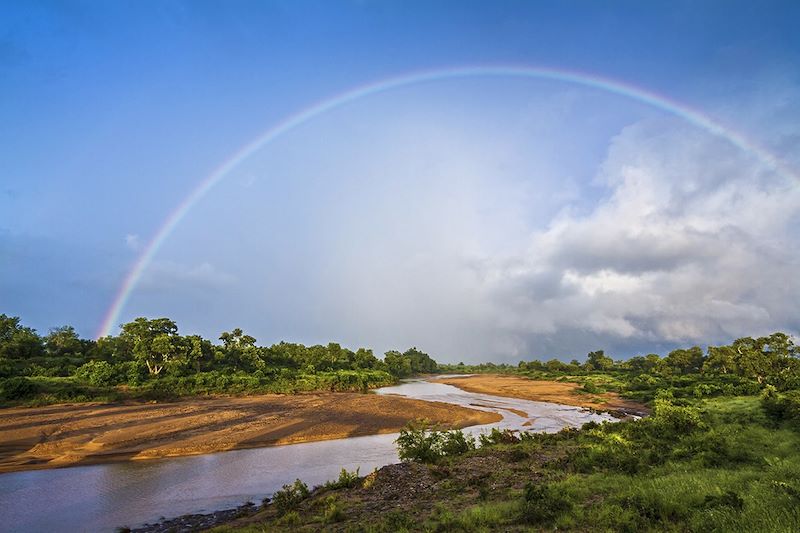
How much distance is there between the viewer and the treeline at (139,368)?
51.4 metres

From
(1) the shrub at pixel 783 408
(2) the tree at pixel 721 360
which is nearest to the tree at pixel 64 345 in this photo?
(1) the shrub at pixel 783 408

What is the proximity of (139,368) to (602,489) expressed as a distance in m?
67.5

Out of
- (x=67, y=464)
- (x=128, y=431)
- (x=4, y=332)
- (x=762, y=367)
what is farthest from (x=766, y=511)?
Result: (x=4, y=332)

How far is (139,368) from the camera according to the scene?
62.3 metres

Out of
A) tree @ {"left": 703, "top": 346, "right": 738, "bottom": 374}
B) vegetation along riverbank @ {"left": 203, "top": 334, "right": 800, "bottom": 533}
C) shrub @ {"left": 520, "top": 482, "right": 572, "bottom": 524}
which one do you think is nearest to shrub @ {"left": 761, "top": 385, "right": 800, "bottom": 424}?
vegetation along riverbank @ {"left": 203, "top": 334, "right": 800, "bottom": 533}

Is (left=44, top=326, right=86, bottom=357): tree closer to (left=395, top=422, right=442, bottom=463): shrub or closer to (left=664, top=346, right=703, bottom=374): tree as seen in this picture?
(left=395, top=422, right=442, bottom=463): shrub

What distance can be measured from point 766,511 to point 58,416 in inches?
2122

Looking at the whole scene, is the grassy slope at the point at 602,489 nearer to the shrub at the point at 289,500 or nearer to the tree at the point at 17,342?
the shrub at the point at 289,500

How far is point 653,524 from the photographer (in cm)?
1198

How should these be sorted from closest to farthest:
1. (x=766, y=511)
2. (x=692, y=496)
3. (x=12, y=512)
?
1. (x=766, y=511)
2. (x=692, y=496)
3. (x=12, y=512)

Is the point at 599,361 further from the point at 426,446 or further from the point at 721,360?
the point at 426,446

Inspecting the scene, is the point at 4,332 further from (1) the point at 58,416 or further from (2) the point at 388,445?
(2) the point at 388,445

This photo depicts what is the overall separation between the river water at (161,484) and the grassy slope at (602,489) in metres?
5.53

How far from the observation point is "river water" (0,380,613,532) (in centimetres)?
1972
